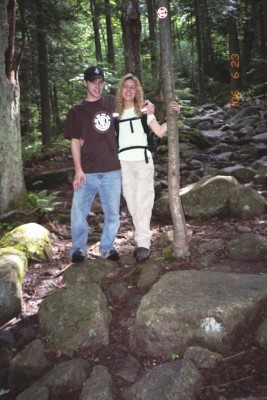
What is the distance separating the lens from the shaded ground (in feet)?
9.62

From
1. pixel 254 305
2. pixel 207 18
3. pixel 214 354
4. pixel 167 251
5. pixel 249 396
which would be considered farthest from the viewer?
pixel 207 18

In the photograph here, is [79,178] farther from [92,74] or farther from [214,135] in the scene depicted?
[214,135]

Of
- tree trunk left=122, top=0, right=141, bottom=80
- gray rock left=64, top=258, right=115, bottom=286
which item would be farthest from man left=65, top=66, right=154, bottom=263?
tree trunk left=122, top=0, right=141, bottom=80

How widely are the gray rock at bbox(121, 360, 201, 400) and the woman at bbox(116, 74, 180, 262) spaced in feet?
6.43

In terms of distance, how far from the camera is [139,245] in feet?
16.1

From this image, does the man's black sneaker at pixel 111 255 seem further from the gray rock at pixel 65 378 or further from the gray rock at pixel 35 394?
the gray rock at pixel 35 394

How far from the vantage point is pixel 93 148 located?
15.1 feet

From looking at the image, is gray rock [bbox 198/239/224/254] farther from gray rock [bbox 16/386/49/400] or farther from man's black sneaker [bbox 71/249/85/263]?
gray rock [bbox 16/386/49/400]

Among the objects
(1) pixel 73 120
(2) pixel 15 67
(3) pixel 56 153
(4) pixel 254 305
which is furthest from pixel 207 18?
(4) pixel 254 305

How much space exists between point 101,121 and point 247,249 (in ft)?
8.18

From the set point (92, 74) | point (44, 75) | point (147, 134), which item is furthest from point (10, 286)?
point (44, 75)

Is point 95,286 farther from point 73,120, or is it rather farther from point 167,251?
point 73,120

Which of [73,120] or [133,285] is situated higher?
[73,120]

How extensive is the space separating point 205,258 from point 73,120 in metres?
2.43
